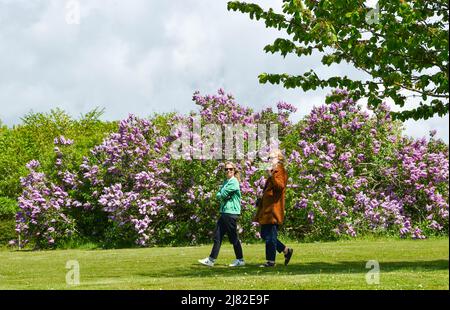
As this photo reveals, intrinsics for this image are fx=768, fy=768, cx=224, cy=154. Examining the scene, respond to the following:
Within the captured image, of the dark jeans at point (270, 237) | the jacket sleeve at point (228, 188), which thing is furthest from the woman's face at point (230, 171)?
the dark jeans at point (270, 237)

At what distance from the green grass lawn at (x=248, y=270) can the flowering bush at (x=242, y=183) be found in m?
4.47

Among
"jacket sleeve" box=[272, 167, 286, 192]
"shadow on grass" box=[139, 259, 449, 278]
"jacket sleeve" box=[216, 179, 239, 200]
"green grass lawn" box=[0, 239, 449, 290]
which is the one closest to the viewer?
"green grass lawn" box=[0, 239, 449, 290]

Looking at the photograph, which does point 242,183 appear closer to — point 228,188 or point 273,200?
point 228,188

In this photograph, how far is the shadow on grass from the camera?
1346cm

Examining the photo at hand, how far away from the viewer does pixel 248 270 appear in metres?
14.2

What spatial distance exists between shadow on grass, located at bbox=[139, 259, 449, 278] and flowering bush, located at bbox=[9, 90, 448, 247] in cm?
869

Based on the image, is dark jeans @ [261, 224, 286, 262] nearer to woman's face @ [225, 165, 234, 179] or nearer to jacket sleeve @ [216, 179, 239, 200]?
jacket sleeve @ [216, 179, 239, 200]

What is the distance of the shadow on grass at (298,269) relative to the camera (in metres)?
13.5

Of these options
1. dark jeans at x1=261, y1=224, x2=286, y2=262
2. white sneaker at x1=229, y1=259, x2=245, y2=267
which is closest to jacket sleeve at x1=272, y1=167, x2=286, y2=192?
dark jeans at x1=261, y1=224, x2=286, y2=262

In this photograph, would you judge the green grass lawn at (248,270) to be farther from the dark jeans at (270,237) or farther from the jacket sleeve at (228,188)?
the jacket sleeve at (228,188)

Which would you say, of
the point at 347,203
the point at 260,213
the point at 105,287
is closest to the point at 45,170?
the point at 347,203

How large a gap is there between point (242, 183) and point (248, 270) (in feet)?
33.6

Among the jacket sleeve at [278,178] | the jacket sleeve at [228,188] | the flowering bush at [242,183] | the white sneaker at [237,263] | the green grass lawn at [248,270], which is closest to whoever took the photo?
the green grass lawn at [248,270]

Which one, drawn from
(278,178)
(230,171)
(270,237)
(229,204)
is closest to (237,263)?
(270,237)
